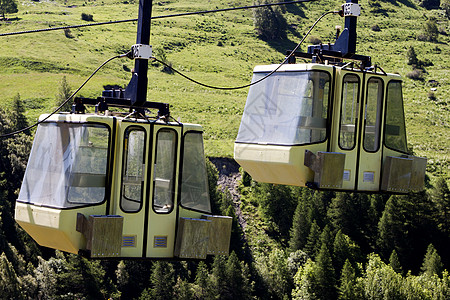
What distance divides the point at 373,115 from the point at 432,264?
8162 centimetres

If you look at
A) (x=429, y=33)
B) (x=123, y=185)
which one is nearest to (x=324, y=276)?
(x=123, y=185)

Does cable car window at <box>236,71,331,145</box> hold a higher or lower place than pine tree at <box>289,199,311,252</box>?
higher

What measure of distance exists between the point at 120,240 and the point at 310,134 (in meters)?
4.88

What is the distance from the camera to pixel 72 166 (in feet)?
56.2

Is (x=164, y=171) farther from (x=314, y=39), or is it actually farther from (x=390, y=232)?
(x=314, y=39)

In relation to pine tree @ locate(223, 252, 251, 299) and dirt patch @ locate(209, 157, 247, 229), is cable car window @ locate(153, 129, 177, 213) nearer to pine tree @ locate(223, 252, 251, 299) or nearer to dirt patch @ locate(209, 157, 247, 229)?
pine tree @ locate(223, 252, 251, 299)

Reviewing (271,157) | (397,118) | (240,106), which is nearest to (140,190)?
(271,157)

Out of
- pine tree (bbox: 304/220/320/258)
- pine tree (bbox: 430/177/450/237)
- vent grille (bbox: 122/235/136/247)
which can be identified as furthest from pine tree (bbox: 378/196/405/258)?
vent grille (bbox: 122/235/136/247)

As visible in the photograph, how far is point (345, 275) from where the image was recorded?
93.8m

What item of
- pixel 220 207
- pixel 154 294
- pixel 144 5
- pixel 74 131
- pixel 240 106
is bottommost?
pixel 154 294

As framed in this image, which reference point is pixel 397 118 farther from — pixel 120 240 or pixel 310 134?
pixel 120 240

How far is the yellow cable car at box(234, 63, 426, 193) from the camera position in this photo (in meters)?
19.2

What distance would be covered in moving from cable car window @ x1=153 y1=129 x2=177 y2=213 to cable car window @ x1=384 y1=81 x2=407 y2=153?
5.33 m

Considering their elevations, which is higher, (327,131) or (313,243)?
(327,131)
